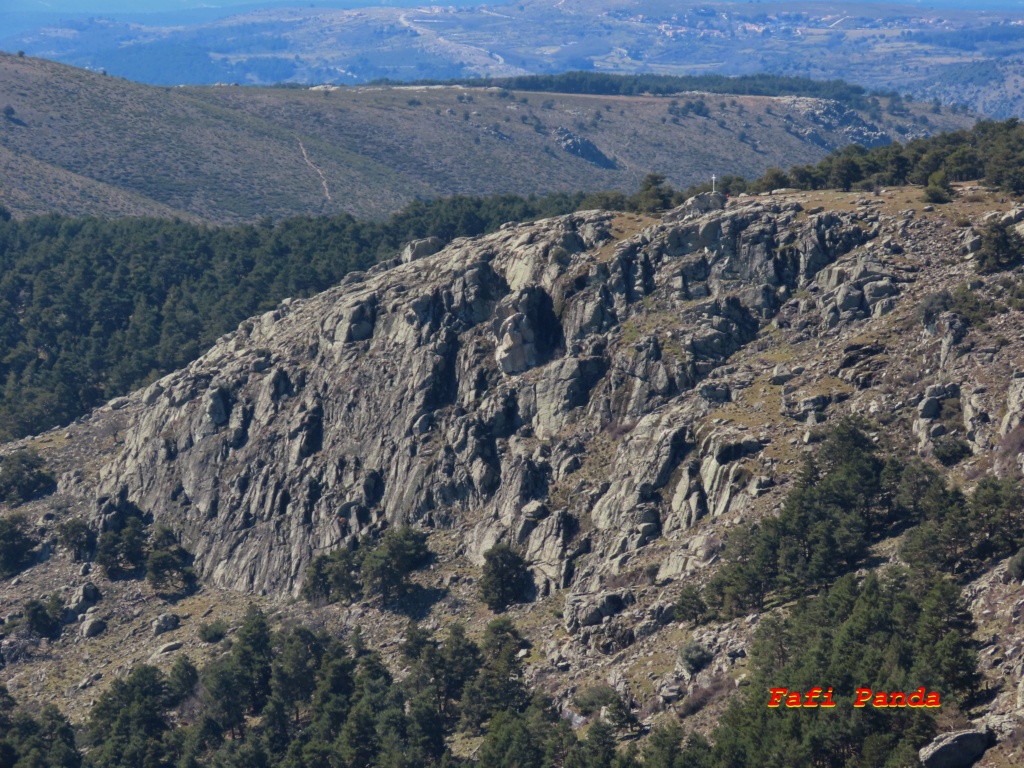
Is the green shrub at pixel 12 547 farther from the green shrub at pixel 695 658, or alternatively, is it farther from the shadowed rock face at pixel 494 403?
the green shrub at pixel 695 658

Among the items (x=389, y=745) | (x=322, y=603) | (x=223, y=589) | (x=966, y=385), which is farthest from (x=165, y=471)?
(x=966, y=385)

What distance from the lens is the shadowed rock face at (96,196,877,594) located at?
325 feet

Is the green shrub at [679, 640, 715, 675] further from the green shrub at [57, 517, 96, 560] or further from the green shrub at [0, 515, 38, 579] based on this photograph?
the green shrub at [0, 515, 38, 579]

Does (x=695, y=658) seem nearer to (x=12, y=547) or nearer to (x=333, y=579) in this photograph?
(x=333, y=579)

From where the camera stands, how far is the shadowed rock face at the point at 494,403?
325 ft

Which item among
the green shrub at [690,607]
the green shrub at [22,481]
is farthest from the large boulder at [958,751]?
the green shrub at [22,481]

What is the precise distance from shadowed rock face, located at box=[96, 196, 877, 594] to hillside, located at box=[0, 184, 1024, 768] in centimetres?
32

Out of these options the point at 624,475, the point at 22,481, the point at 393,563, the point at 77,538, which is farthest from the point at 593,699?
the point at 22,481

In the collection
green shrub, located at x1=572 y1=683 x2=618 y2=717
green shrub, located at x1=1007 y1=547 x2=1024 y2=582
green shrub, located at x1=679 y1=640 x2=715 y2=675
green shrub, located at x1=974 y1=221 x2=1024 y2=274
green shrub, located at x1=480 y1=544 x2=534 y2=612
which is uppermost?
green shrub, located at x1=974 y1=221 x2=1024 y2=274

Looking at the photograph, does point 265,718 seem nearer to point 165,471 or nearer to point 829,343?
point 165,471

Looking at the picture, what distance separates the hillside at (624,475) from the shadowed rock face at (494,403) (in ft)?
1.05

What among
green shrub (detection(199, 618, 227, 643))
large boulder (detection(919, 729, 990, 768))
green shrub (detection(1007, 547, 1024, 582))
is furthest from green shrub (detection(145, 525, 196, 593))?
large boulder (detection(919, 729, 990, 768))

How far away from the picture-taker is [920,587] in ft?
238

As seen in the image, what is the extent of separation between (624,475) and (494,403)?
16.7m
